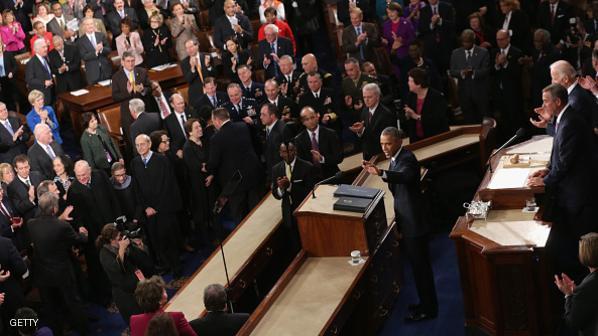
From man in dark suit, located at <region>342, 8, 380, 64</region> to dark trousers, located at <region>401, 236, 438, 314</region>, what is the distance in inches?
198

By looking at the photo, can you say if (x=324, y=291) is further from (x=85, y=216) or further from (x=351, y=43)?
(x=351, y=43)

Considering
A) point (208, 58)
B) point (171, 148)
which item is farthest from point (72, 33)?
point (171, 148)

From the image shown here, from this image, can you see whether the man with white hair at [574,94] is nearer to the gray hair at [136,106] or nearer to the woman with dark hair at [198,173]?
the woman with dark hair at [198,173]

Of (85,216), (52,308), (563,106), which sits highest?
(563,106)

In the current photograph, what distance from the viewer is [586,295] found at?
233 inches

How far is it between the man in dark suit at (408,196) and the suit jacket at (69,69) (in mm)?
6299

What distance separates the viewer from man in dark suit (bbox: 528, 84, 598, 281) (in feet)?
22.4

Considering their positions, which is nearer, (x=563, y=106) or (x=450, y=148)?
(x=563, y=106)

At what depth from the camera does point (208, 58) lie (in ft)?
38.9

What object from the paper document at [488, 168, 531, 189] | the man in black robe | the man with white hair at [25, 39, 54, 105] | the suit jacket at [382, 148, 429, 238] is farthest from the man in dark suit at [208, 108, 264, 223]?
the man with white hair at [25, 39, 54, 105]

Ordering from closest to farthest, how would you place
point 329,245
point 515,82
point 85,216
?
point 329,245 → point 85,216 → point 515,82

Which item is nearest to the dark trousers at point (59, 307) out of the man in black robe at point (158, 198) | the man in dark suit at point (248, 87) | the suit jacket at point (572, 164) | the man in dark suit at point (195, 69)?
the man in black robe at point (158, 198)

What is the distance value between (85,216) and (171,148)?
61.3 inches

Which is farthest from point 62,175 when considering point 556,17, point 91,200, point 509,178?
point 556,17
